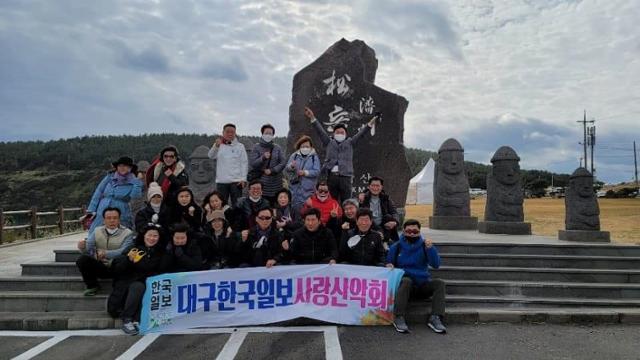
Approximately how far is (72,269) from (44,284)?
431mm

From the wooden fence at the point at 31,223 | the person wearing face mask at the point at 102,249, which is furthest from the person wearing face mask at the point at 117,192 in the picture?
the wooden fence at the point at 31,223

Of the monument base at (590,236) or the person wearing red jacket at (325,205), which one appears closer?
the person wearing red jacket at (325,205)

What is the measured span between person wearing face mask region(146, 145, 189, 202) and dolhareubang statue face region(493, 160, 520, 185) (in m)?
6.90

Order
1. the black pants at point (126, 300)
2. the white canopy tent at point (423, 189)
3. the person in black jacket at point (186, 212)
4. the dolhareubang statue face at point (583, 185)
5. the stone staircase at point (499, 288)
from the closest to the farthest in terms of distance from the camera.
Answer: the black pants at point (126, 300) < the stone staircase at point (499, 288) < the person in black jacket at point (186, 212) < the dolhareubang statue face at point (583, 185) < the white canopy tent at point (423, 189)

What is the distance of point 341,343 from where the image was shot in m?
4.67

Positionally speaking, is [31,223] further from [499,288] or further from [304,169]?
[499,288]

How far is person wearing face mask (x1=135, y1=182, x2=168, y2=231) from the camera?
582cm

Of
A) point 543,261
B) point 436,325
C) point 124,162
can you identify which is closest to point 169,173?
point 124,162

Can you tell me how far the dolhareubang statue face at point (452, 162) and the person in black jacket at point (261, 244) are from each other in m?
6.42

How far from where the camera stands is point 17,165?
2343 inches

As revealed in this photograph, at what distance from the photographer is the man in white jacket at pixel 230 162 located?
6879 mm

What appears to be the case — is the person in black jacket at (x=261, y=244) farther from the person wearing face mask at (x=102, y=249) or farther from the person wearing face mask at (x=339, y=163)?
the person wearing face mask at (x=339, y=163)

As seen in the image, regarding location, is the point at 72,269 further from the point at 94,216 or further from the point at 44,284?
the point at 94,216

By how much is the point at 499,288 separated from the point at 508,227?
413 cm
